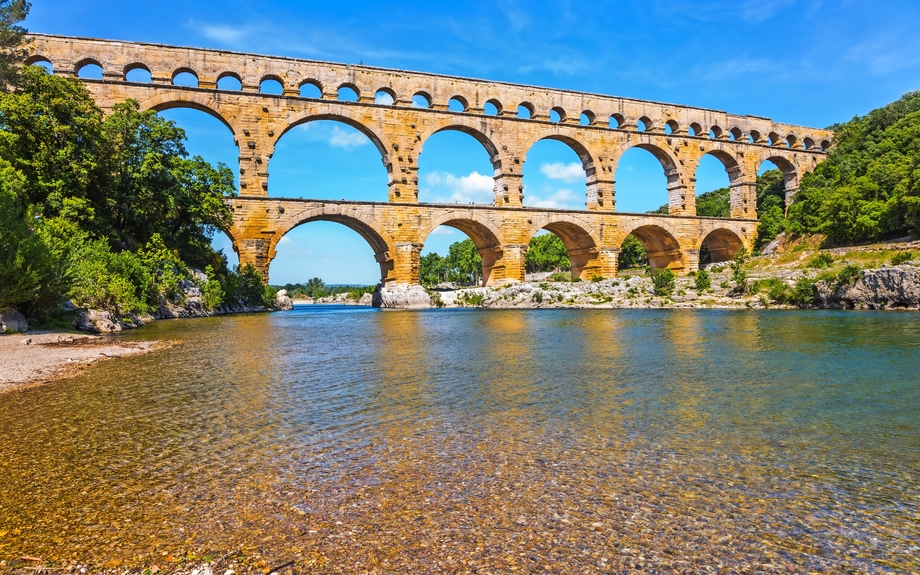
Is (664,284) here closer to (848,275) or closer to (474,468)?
(848,275)

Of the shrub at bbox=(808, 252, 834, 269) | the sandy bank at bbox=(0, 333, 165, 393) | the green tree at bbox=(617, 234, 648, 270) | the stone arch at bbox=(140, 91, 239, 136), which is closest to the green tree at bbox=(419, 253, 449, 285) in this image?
the green tree at bbox=(617, 234, 648, 270)

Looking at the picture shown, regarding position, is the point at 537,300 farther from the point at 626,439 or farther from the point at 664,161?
the point at 626,439

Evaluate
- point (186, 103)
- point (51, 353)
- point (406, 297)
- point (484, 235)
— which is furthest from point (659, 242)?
point (51, 353)

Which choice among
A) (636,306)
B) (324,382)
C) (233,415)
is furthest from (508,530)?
(636,306)

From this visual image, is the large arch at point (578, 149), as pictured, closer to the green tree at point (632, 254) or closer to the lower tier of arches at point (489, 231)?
the lower tier of arches at point (489, 231)

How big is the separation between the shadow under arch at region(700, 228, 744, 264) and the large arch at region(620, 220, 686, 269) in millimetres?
3684

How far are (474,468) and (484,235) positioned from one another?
2874cm

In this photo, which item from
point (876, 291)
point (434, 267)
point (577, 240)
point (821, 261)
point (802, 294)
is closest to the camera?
point (876, 291)

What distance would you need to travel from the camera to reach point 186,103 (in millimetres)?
27500

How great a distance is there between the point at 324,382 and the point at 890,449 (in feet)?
18.6

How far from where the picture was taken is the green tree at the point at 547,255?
2584 inches

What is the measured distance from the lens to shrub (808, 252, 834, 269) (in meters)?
25.4

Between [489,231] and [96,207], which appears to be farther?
[489,231]

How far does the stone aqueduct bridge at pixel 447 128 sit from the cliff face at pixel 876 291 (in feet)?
41.0
